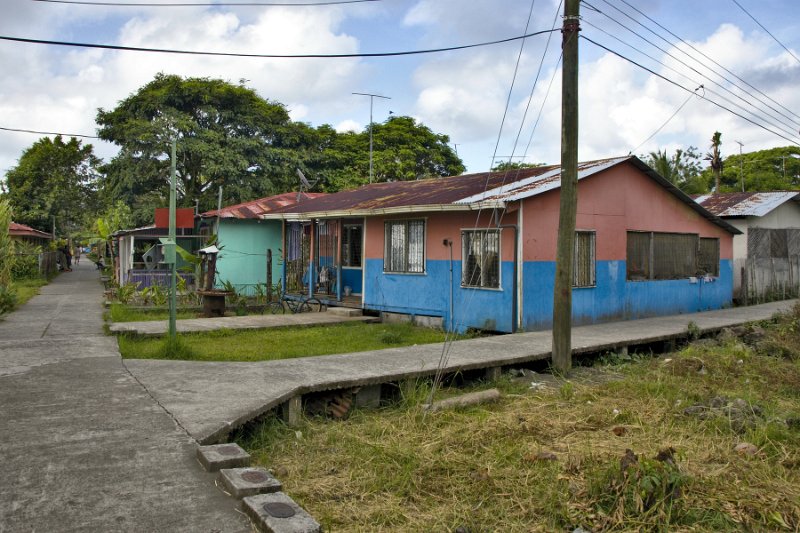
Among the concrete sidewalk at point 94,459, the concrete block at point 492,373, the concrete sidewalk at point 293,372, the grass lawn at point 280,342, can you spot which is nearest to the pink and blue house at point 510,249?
the grass lawn at point 280,342

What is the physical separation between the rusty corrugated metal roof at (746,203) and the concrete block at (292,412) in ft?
60.9

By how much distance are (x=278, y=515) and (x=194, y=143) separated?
1103 inches

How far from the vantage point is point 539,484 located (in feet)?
16.7

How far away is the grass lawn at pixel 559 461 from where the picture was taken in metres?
4.54

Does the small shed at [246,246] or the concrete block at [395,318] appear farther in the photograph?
the small shed at [246,246]

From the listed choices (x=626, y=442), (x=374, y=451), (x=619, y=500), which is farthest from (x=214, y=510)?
(x=626, y=442)

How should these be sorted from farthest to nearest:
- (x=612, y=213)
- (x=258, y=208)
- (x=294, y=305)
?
(x=258, y=208)
(x=294, y=305)
(x=612, y=213)

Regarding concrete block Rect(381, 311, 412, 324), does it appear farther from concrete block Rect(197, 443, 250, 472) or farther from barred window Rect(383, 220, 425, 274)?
concrete block Rect(197, 443, 250, 472)

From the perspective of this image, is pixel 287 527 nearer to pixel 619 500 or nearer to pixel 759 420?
pixel 619 500

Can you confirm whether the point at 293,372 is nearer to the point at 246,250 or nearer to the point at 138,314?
the point at 138,314

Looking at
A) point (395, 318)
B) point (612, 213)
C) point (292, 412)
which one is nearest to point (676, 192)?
point (612, 213)

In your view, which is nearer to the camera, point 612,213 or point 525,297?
point 525,297

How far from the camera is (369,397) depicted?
800 centimetres

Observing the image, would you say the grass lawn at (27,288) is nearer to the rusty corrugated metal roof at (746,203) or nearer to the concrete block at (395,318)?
the concrete block at (395,318)
